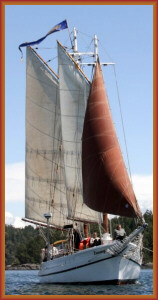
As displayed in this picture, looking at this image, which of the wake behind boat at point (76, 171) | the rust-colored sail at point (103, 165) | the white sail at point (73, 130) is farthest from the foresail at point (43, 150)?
the rust-colored sail at point (103, 165)

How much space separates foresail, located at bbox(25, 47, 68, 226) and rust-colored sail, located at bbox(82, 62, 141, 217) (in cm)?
1150

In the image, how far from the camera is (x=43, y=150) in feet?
172

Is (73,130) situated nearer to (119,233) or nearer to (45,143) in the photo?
(45,143)

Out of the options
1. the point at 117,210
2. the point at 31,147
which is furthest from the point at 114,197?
the point at 31,147

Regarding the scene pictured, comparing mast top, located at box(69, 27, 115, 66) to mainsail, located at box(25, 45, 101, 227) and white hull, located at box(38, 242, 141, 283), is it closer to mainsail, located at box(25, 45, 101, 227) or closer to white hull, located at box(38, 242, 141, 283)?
mainsail, located at box(25, 45, 101, 227)

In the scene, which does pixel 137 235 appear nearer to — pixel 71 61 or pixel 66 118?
pixel 66 118

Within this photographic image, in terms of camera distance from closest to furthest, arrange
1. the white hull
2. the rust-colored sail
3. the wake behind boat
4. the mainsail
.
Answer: the rust-colored sail → the wake behind boat → the white hull → the mainsail

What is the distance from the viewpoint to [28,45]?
174ft

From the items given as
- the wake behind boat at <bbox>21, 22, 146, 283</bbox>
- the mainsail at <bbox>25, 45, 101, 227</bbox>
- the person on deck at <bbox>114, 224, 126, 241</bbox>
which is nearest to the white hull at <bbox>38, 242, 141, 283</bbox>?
the wake behind boat at <bbox>21, 22, 146, 283</bbox>

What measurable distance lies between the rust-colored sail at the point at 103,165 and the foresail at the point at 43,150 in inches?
453

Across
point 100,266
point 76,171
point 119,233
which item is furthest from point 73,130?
point 100,266

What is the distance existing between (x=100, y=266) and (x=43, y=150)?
620 inches

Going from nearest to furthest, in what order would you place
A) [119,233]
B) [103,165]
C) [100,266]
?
[103,165] < [119,233] < [100,266]

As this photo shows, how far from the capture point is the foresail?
170 feet
